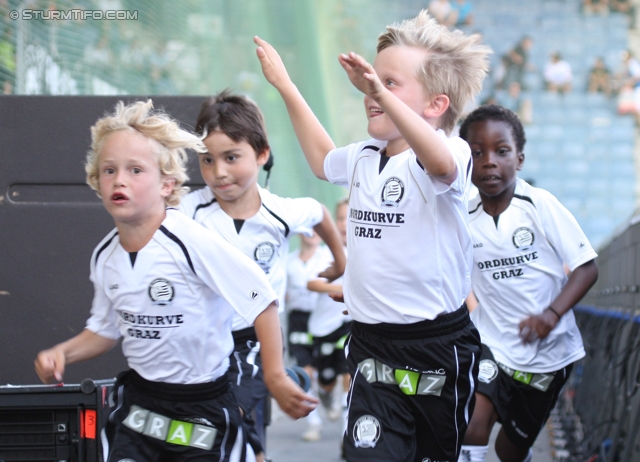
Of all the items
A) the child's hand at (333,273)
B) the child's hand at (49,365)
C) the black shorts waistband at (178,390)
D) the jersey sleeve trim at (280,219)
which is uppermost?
the jersey sleeve trim at (280,219)

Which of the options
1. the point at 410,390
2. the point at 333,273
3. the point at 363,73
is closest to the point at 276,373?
the point at 410,390

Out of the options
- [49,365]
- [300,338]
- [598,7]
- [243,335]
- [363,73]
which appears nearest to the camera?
[363,73]

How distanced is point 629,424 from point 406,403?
4.54 feet

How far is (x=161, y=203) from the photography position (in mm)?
3295

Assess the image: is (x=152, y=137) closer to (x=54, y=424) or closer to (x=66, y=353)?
(x=66, y=353)

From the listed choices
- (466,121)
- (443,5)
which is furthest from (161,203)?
(443,5)

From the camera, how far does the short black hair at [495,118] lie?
4.45 meters

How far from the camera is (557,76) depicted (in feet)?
65.3

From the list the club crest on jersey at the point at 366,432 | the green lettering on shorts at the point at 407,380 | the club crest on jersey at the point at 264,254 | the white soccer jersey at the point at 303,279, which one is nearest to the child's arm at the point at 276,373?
the club crest on jersey at the point at 366,432

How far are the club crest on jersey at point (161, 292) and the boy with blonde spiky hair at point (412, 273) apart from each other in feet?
2.10

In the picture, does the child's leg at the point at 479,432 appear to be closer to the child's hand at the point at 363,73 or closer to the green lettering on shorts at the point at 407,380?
the green lettering on shorts at the point at 407,380

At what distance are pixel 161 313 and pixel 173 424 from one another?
0.39 m

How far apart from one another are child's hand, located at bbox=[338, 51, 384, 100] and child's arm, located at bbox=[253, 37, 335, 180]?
591mm

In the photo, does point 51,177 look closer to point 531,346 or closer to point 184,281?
point 184,281
